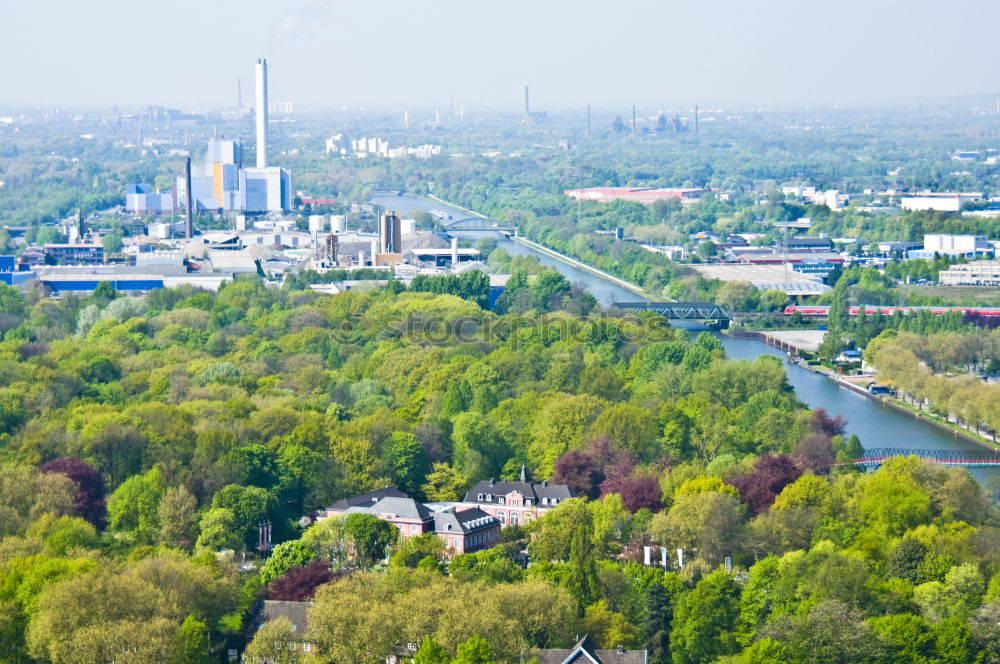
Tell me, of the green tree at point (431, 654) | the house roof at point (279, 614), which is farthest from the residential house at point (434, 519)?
the green tree at point (431, 654)

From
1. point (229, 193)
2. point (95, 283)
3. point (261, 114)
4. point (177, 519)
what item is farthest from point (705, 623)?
point (261, 114)

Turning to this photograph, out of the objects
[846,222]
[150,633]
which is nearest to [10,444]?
[150,633]

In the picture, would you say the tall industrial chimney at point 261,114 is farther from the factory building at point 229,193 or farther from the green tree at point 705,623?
the green tree at point 705,623

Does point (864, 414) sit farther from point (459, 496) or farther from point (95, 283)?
point (95, 283)

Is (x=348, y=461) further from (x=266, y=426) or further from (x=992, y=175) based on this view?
(x=992, y=175)

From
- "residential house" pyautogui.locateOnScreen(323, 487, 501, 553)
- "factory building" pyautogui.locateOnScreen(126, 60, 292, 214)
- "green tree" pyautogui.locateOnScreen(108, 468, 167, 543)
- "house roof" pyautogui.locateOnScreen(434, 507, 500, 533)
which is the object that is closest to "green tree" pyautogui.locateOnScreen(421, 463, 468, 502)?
"residential house" pyautogui.locateOnScreen(323, 487, 501, 553)
